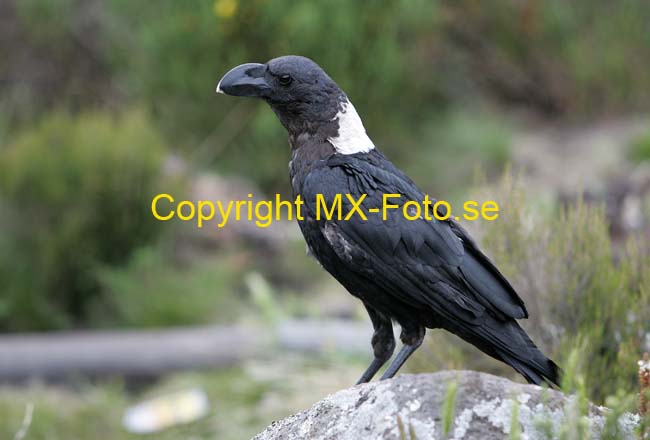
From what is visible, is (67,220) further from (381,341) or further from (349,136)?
(381,341)

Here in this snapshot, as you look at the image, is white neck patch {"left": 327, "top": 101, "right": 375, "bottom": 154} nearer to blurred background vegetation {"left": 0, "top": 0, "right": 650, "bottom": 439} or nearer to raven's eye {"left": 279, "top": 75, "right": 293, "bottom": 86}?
raven's eye {"left": 279, "top": 75, "right": 293, "bottom": 86}

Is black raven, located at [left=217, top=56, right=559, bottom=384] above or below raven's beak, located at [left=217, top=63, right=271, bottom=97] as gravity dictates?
below

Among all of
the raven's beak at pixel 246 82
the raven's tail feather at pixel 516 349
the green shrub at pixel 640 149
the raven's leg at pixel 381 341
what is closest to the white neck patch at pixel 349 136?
the raven's beak at pixel 246 82

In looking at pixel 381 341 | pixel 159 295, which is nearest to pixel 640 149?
pixel 159 295

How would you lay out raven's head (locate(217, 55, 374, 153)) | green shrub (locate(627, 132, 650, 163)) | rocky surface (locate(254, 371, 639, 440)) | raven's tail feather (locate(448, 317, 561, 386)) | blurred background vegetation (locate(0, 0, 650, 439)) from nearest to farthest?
1. rocky surface (locate(254, 371, 639, 440))
2. raven's tail feather (locate(448, 317, 561, 386))
3. raven's head (locate(217, 55, 374, 153))
4. blurred background vegetation (locate(0, 0, 650, 439))
5. green shrub (locate(627, 132, 650, 163))

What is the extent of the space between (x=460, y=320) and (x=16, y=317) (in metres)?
3.99

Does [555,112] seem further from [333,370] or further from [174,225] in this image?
[333,370]

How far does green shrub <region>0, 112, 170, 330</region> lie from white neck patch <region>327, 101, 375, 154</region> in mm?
3263

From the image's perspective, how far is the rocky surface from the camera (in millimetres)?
2004

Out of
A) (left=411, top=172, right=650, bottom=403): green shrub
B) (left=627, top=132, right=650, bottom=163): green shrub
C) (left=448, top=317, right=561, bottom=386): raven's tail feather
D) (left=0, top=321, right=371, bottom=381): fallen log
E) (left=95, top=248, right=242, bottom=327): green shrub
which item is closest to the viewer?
(left=448, top=317, right=561, bottom=386): raven's tail feather

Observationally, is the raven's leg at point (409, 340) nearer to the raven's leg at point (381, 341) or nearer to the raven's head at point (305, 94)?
the raven's leg at point (381, 341)

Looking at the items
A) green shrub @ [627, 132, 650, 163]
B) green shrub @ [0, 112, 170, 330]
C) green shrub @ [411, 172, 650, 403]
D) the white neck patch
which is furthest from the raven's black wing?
green shrub @ [627, 132, 650, 163]

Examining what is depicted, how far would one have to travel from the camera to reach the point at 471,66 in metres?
10.2

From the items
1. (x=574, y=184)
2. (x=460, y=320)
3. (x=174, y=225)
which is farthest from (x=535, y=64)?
(x=460, y=320)
